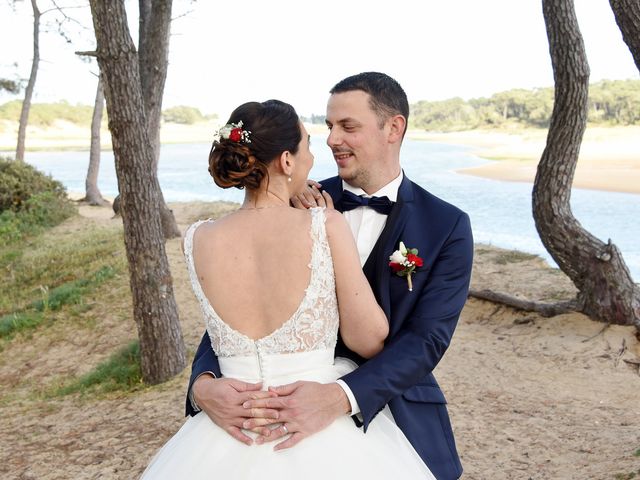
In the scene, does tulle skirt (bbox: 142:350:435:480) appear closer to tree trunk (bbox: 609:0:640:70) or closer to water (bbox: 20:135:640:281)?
tree trunk (bbox: 609:0:640:70)

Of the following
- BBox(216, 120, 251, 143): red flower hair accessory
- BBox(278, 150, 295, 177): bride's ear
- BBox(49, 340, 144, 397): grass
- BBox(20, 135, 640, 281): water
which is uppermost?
BBox(216, 120, 251, 143): red flower hair accessory

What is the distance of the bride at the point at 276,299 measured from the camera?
2.39 metres

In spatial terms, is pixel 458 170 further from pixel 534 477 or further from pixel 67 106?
pixel 67 106

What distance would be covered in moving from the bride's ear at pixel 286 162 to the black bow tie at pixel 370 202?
0.46 metres

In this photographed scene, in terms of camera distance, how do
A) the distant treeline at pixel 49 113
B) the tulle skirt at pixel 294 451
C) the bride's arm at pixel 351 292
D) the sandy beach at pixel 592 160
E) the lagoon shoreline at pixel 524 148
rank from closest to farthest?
the tulle skirt at pixel 294 451
the bride's arm at pixel 351 292
the sandy beach at pixel 592 160
the lagoon shoreline at pixel 524 148
the distant treeline at pixel 49 113

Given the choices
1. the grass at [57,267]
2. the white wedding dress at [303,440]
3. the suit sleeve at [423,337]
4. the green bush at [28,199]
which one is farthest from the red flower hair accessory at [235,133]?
the green bush at [28,199]

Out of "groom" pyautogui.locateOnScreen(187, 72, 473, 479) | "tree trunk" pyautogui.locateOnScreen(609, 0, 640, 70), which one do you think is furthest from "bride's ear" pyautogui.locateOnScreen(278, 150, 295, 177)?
"tree trunk" pyautogui.locateOnScreen(609, 0, 640, 70)

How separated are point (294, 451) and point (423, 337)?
623 millimetres

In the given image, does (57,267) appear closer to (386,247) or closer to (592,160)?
(386,247)

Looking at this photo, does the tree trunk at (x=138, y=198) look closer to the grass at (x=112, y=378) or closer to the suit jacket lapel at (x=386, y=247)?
the grass at (x=112, y=378)

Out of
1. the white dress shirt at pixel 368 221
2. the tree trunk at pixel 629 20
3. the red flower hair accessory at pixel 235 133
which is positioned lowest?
the white dress shirt at pixel 368 221

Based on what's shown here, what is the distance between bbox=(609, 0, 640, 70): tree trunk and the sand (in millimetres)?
2878

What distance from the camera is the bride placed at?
239 centimetres

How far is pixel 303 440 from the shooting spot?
7.75 feet
